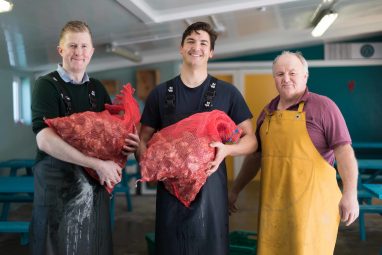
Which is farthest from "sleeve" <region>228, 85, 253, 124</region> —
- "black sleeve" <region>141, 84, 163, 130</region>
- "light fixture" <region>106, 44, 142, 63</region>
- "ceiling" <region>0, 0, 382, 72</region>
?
"light fixture" <region>106, 44, 142, 63</region>

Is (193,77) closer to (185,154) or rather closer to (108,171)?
(185,154)

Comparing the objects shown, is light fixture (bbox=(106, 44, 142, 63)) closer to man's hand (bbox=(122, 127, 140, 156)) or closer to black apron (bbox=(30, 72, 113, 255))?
black apron (bbox=(30, 72, 113, 255))

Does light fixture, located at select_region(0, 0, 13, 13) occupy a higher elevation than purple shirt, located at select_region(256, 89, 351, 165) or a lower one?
higher

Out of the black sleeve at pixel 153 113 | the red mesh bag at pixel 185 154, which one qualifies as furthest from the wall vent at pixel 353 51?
the red mesh bag at pixel 185 154

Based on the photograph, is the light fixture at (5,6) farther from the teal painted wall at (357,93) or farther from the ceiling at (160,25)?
the teal painted wall at (357,93)

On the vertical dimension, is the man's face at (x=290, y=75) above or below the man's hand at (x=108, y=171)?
above

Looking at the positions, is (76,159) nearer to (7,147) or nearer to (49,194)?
(49,194)

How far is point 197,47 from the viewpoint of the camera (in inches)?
68.9

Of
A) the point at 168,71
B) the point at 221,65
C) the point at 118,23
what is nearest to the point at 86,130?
the point at 118,23

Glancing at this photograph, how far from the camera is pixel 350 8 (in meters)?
5.43

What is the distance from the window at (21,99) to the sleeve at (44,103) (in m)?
4.28

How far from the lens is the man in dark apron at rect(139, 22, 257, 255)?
168 cm

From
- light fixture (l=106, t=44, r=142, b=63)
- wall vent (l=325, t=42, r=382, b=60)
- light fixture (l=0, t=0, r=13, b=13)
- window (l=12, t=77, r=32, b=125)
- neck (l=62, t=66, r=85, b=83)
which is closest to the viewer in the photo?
neck (l=62, t=66, r=85, b=83)

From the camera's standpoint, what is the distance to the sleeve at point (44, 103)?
1.57 metres
